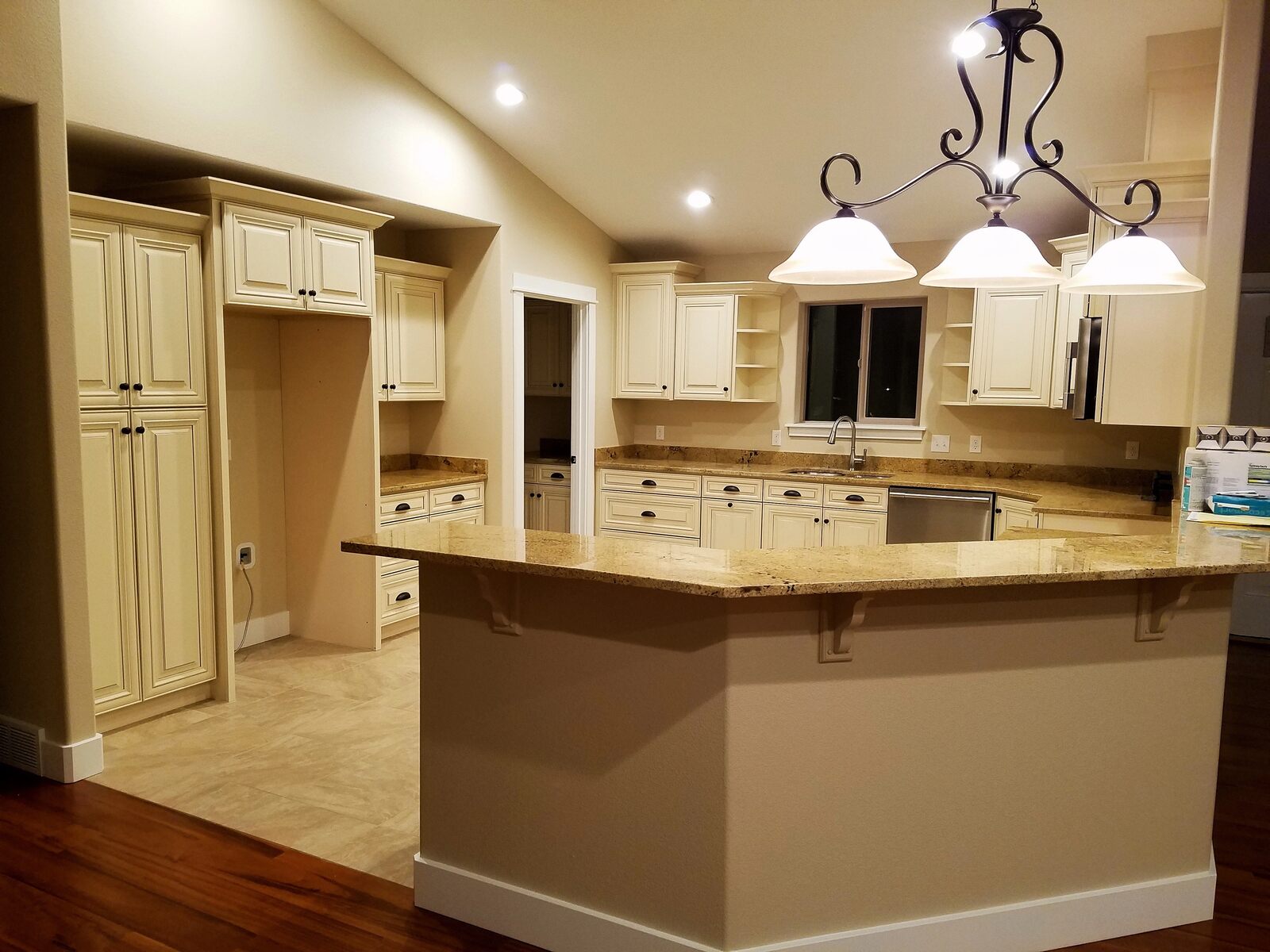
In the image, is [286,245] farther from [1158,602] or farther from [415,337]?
[1158,602]

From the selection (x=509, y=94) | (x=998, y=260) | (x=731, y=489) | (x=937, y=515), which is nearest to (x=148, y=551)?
(x=509, y=94)

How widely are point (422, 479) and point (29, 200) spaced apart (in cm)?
245

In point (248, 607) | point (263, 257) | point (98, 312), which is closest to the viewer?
point (98, 312)

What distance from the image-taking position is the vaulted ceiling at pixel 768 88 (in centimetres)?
384

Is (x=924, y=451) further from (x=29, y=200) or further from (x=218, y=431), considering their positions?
(x=29, y=200)

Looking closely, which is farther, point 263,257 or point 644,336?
point 644,336

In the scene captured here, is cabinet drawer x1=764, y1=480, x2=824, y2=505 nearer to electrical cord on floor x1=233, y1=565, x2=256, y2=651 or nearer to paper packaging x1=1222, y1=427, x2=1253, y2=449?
paper packaging x1=1222, y1=427, x2=1253, y2=449

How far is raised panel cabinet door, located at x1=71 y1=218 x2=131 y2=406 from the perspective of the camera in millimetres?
3328

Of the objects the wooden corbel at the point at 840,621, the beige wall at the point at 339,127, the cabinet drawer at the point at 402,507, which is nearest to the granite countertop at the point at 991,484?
the beige wall at the point at 339,127

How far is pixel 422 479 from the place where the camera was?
5.16 metres

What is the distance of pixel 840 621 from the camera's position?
2.03 m

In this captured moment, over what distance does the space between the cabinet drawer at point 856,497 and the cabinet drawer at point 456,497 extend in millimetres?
2099

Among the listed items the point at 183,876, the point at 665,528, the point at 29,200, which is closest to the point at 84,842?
the point at 183,876

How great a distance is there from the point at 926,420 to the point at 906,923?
13.2ft
